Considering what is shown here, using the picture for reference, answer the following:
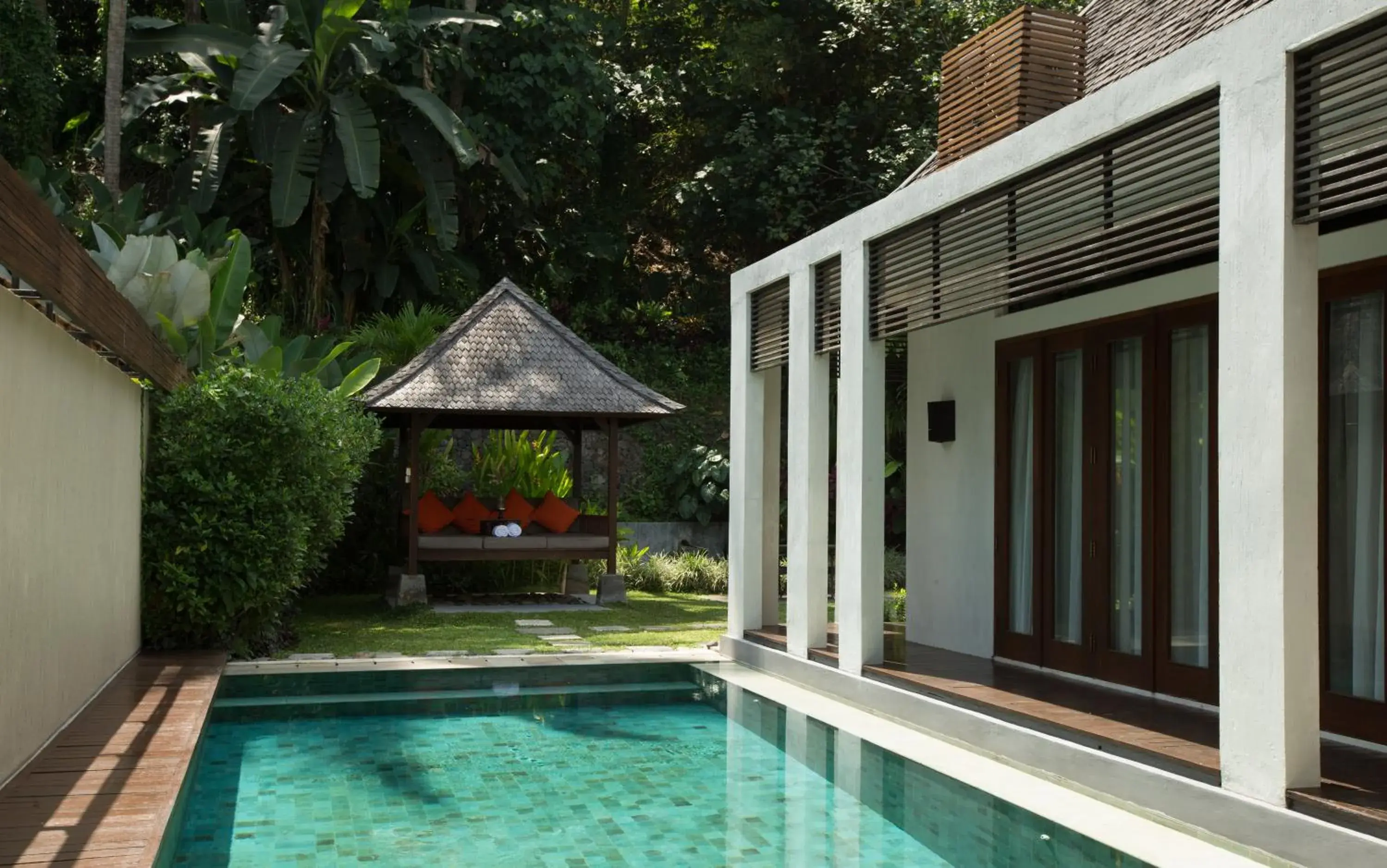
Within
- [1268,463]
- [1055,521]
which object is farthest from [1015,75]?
[1268,463]

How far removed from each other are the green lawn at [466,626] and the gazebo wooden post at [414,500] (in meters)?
0.55

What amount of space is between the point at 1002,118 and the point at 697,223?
15214 millimetres

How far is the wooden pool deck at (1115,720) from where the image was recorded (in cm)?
499

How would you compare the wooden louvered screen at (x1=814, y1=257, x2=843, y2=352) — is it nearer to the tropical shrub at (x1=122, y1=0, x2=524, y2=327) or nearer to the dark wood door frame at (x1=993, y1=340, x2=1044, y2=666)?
the dark wood door frame at (x1=993, y1=340, x2=1044, y2=666)

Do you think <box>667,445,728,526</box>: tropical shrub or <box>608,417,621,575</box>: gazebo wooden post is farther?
<box>667,445,728,526</box>: tropical shrub

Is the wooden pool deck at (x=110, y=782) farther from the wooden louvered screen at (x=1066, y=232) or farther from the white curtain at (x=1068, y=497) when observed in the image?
the white curtain at (x=1068, y=497)

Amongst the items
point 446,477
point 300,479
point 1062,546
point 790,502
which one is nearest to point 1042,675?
point 1062,546

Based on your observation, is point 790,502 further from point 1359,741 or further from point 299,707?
point 1359,741

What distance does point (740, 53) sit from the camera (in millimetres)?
24094

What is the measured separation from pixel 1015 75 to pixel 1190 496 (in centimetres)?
382

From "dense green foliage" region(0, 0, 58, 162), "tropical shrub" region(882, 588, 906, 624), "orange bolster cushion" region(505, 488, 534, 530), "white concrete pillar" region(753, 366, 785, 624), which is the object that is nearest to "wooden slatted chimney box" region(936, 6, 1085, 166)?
"white concrete pillar" region(753, 366, 785, 624)

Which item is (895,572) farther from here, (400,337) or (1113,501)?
(1113,501)

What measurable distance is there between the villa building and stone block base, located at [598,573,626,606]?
176 inches

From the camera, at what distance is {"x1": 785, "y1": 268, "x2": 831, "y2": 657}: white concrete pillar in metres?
10.0
